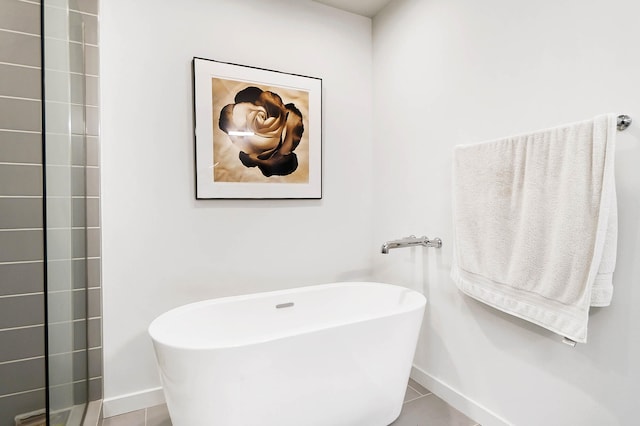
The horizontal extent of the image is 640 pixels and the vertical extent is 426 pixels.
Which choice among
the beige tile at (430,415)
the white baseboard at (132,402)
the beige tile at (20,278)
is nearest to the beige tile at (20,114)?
the beige tile at (20,278)

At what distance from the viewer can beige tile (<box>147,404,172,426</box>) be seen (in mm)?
1776

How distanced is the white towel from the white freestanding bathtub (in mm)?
405

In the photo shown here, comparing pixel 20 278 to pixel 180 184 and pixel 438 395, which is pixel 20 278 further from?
pixel 438 395

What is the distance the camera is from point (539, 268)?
1.41m

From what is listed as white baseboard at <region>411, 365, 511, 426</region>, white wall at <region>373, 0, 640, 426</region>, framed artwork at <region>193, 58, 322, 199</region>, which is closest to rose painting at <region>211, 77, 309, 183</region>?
framed artwork at <region>193, 58, 322, 199</region>

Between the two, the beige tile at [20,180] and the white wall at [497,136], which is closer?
the white wall at [497,136]

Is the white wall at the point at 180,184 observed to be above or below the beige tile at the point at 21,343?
above

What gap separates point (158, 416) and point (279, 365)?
0.98 meters

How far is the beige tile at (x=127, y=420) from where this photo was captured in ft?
5.84

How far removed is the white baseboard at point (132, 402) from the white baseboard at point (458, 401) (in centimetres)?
157

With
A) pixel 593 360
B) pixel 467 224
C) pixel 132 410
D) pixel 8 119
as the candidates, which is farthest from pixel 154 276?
pixel 593 360

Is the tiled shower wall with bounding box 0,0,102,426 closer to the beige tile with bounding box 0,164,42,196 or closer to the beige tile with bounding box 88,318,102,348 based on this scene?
the beige tile with bounding box 0,164,42,196

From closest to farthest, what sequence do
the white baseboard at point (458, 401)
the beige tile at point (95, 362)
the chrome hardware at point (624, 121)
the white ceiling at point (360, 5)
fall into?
the chrome hardware at point (624, 121)
the white baseboard at point (458, 401)
the beige tile at point (95, 362)
the white ceiling at point (360, 5)

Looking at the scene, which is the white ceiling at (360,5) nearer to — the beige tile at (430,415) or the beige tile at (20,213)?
the beige tile at (20,213)
